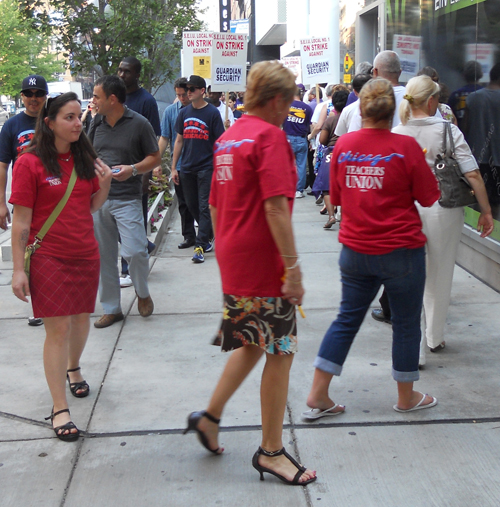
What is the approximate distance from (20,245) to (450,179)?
8.49ft

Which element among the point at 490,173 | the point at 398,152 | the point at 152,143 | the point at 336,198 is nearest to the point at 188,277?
the point at 152,143

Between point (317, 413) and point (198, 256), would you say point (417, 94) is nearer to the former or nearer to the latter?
point (317, 413)

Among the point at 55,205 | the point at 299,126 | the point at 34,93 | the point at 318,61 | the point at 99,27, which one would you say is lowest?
the point at 55,205

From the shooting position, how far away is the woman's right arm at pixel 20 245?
3.61 meters

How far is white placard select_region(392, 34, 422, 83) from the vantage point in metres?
8.78

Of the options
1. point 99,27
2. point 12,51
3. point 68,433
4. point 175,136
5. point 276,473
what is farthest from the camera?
point 12,51

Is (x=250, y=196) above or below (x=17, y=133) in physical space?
below

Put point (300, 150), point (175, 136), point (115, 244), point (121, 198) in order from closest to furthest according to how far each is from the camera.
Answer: point (121, 198) → point (115, 244) → point (175, 136) → point (300, 150)

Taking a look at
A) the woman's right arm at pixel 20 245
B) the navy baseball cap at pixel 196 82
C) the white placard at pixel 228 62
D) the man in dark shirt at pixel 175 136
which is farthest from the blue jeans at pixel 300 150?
the woman's right arm at pixel 20 245

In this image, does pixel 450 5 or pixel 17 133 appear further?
pixel 450 5

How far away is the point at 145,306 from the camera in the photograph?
19.4 feet

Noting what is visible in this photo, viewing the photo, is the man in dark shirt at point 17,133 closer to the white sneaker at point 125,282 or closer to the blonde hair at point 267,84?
the white sneaker at point 125,282

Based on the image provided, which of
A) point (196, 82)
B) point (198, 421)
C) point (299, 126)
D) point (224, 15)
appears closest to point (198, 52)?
point (299, 126)

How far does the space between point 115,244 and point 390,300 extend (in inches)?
110
